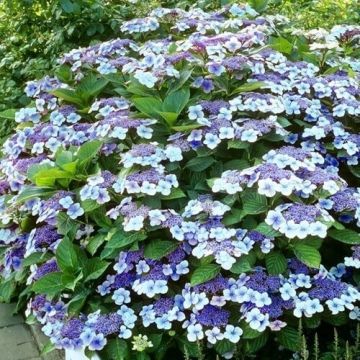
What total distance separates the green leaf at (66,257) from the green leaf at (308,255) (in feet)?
2.77

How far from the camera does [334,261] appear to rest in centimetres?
288

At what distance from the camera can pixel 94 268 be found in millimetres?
2727

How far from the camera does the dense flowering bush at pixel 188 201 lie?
8.29ft

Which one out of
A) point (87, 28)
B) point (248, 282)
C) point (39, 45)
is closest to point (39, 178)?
point (248, 282)

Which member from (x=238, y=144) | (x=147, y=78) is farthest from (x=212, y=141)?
A: (x=147, y=78)

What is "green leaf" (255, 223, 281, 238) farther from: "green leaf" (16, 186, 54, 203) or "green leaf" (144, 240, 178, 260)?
"green leaf" (16, 186, 54, 203)

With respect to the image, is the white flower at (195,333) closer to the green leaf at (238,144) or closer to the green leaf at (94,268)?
the green leaf at (94,268)

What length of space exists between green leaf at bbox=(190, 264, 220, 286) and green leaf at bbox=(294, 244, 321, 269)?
0.29 m

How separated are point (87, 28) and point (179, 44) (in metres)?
1.25

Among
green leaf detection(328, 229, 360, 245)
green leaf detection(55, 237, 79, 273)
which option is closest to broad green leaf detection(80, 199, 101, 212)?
green leaf detection(55, 237, 79, 273)

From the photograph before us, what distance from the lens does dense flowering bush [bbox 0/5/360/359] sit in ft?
8.29

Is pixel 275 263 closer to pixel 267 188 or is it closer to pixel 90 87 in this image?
pixel 267 188

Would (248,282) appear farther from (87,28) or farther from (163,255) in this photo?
(87,28)

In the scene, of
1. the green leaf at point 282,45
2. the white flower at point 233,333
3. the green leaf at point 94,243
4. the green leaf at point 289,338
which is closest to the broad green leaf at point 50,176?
the green leaf at point 94,243
